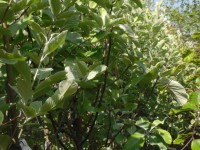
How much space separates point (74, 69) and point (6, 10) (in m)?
0.40

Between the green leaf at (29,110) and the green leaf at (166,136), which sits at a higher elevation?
the green leaf at (29,110)

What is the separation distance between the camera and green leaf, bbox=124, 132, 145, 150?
197 cm

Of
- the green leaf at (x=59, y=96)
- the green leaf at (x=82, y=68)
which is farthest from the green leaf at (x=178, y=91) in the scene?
the green leaf at (x=59, y=96)

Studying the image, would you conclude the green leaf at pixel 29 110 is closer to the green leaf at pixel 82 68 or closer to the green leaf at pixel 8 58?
the green leaf at pixel 8 58

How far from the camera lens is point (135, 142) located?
6.60 feet

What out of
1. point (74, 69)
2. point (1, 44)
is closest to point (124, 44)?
point (74, 69)

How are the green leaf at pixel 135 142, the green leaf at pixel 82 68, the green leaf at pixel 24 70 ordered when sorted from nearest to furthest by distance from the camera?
the green leaf at pixel 24 70
the green leaf at pixel 82 68
the green leaf at pixel 135 142

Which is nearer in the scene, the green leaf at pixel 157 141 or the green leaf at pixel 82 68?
the green leaf at pixel 82 68

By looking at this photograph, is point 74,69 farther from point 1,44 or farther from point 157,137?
point 157,137

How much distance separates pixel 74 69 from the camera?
5.22 ft

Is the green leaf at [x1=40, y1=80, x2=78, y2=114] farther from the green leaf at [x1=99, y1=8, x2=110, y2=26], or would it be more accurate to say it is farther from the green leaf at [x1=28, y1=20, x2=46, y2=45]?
the green leaf at [x1=99, y1=8, x2=110, y2=26]

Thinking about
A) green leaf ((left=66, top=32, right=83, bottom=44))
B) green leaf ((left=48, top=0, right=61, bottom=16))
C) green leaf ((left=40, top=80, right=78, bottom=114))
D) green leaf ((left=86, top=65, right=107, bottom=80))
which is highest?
green leaf ((left=48, top=0, right=61, bottom=16))

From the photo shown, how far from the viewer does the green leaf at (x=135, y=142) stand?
6.46ft

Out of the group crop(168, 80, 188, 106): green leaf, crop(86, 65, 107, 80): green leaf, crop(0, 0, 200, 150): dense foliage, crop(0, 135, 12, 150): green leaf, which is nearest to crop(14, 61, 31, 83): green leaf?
crop(0, 0, 200, 150): dense foliage
